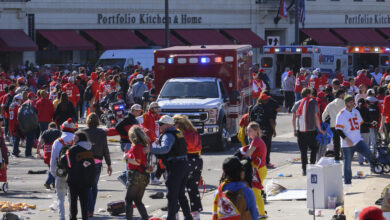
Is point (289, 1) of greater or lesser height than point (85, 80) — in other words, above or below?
above

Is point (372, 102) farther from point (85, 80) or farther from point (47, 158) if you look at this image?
point (85, 80)

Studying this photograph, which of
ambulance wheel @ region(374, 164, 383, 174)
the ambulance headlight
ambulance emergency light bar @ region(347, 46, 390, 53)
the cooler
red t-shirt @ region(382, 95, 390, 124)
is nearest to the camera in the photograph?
the cooler

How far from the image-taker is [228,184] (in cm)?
890

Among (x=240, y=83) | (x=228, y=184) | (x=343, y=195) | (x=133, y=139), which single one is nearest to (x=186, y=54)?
(x=240, y=83)

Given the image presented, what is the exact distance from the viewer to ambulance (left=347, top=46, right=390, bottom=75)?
4203 centimetres

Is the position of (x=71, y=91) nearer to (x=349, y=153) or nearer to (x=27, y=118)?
(x=27, y=118)

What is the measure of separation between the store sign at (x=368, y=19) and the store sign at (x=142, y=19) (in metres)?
13.7

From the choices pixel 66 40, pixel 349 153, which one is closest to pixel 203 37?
pixel 66 40

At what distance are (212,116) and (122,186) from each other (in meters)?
5.25

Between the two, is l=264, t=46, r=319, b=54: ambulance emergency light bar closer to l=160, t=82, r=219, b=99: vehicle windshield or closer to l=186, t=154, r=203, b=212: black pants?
l=160, t=82, r=219, b=99: vehicle windshield

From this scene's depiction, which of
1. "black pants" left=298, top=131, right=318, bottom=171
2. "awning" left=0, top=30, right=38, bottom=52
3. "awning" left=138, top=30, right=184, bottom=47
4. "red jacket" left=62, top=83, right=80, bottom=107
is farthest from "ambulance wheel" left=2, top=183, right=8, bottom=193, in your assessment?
"awning" left=138, top=30, right=184, bottom=47

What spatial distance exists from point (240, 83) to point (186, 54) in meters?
1.58

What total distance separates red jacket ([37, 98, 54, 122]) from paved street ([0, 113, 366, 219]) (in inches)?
47.5

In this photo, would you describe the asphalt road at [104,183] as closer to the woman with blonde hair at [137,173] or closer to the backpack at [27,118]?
the backpack at [27,118]
